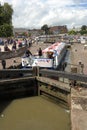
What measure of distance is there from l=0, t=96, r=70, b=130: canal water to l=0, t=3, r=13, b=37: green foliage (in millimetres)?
57602

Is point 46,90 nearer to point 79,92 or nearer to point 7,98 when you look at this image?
point 7,98

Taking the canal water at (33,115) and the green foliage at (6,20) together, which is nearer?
the canal water at (33,115)

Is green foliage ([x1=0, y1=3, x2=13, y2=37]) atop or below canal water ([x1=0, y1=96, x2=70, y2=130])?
atop

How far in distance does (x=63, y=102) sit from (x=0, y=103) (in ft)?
12.0

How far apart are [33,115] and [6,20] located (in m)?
66.6

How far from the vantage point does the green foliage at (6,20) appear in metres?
71.9

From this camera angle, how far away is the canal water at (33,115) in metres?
12.0

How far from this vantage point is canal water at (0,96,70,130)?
39.5 feet

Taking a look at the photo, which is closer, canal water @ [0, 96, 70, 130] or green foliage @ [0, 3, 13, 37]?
canal water @ [0, 96, 70, 130]

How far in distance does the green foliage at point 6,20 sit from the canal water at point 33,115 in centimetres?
5760

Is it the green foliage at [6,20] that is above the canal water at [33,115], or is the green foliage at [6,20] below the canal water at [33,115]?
above

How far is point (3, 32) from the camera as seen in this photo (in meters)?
72.3

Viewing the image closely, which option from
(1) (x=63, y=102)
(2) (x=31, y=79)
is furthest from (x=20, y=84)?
(1) (x=63, y=102)

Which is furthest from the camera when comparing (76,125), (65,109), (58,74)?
(58,74)
